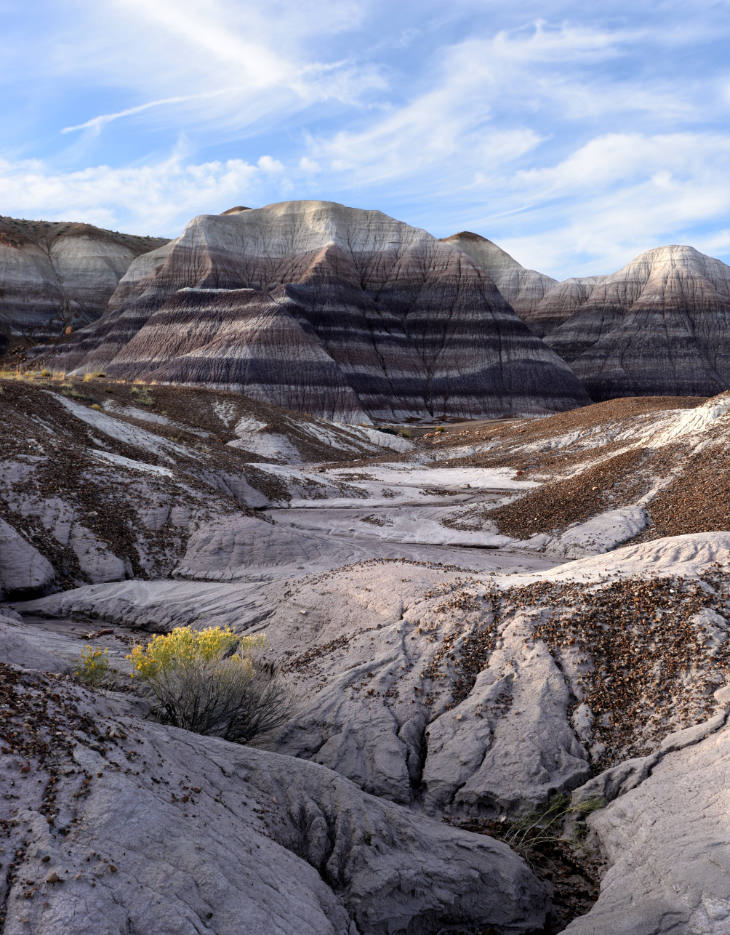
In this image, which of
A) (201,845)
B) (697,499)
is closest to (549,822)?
(201,845)

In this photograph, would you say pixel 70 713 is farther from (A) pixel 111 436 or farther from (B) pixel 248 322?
(B) pixel 248 322

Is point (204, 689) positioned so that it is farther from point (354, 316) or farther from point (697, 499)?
point (354, 316)

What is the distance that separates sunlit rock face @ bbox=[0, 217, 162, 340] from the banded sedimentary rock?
46.6 metres

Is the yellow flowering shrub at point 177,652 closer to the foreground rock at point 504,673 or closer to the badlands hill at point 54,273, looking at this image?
the foreground rock at point 504,673

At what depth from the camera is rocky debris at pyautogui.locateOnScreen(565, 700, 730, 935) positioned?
4.62 metres

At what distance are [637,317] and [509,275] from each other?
763 inches

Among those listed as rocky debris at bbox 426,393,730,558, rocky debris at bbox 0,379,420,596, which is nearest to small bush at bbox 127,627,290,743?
rocky debris at bbox 0,379,420,596

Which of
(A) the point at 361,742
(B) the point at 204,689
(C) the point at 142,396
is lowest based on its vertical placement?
(A) the point at 361,742

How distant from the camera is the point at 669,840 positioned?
214 inches

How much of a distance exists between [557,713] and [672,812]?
1682 mm

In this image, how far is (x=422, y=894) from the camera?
5.12 metres

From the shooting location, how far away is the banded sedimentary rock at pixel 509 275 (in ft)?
340

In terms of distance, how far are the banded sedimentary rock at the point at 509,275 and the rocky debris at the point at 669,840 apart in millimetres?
100514

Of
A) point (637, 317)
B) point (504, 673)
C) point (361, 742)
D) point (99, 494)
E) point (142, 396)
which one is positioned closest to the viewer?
point (361, 742)
